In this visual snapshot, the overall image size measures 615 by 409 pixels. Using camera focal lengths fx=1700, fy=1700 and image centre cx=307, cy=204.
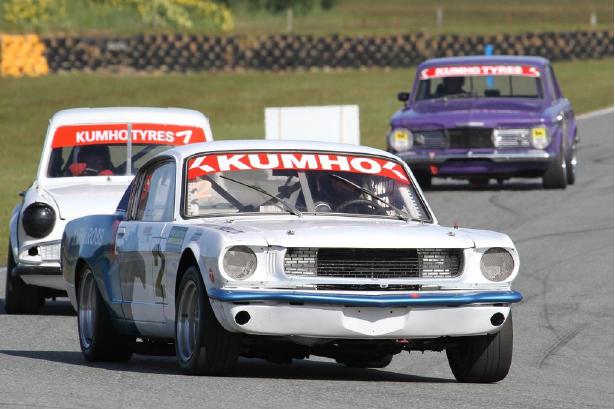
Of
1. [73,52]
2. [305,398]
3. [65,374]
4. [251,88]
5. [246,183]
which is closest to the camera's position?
[305,398]

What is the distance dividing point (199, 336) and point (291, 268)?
54 centimetres

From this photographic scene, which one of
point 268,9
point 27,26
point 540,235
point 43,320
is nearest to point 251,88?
point 27,26

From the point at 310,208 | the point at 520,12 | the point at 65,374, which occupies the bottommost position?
the point at 520,12

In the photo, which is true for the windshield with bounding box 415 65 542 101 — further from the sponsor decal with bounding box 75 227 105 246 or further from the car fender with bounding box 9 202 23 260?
the sponsor decal with bounding box 75 227 105 246

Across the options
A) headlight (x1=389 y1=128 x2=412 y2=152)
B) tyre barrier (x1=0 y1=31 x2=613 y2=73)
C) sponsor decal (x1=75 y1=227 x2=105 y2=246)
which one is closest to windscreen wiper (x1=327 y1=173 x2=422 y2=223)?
sponsor decal (x1=75 y1=227 x2=105 y2=246)

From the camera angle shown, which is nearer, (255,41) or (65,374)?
(65,374)

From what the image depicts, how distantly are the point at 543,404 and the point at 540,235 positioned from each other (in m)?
10.1

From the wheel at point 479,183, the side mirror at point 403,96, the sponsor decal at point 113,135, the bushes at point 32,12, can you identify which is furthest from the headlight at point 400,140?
the bushes at point 32,12

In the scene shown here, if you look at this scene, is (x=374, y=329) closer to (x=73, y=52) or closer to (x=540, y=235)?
(x=540, y=235)

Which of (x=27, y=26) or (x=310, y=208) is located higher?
(x=310, y=208)

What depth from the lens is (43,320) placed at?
11.9m

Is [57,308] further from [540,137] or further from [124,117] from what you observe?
[540,137]

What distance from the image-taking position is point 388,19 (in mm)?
86938

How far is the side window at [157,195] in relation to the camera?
29.7ft
